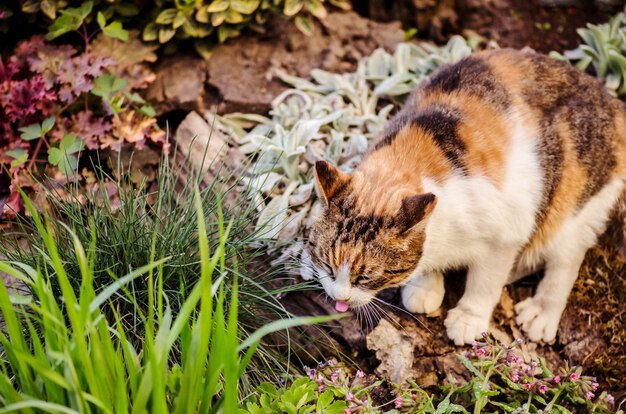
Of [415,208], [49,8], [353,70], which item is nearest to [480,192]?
[415,208]

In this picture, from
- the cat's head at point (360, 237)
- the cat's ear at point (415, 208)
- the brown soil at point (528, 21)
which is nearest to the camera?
the cat's ear at point (415, 208)

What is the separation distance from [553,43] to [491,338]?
2429 mm

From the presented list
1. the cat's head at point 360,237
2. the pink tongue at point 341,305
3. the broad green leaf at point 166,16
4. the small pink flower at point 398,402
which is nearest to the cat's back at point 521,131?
the cat's head at point 360,237

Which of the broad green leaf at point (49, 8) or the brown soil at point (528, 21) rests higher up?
the broad green leaf at point (49, 8)

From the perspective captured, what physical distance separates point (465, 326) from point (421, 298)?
0.24m

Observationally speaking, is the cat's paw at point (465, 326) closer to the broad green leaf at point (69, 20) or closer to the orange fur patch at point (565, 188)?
the orange fur patch at point (565, 188)

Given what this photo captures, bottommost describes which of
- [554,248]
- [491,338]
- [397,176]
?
[491,338]

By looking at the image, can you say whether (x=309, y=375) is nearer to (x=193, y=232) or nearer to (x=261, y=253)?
(x=261, y=253)

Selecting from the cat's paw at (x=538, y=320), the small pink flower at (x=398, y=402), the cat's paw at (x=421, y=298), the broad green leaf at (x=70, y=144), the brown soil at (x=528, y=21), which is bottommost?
the cat's paw at (x=538, y=320)

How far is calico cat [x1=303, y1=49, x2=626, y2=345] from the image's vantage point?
267 centimetres

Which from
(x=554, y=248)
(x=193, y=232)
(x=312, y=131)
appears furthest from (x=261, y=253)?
(x=554, y=248)

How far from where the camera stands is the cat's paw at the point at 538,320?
10.8 feet

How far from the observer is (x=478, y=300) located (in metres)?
3.16

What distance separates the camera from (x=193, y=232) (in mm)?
3076
